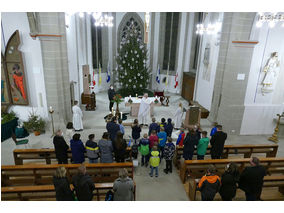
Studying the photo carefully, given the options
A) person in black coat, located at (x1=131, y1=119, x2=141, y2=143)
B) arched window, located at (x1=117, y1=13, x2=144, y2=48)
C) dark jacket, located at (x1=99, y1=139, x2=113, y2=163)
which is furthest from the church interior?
arched window, located at (x1=117, y1=13, x2=144, y2=48)

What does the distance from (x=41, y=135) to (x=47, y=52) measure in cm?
352

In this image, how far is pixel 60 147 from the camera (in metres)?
5.55

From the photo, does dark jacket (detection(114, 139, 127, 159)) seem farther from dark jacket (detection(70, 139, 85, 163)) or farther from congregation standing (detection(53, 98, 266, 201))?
dark jacket (detection(70, 139, 85, 163))

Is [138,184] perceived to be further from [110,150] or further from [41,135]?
[41,135]

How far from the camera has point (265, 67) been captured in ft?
29.0

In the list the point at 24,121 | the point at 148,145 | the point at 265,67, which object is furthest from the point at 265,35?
the point at 24,121

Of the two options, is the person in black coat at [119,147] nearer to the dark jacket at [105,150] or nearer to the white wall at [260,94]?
the dark jacket at [105,150]

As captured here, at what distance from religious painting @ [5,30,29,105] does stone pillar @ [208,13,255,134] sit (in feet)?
27.9

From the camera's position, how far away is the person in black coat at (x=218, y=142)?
6125mm

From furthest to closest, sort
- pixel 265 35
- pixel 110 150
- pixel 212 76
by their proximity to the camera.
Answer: pixel 212 76, pixel 265 35, pixel 110 150

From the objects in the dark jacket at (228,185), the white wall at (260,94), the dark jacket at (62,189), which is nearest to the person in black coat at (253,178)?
the dark jacket at (228,185)

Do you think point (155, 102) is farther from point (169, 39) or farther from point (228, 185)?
point (169, 39)

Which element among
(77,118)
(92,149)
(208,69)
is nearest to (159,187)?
(92,149)

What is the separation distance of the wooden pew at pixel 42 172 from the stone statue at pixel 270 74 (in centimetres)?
721
